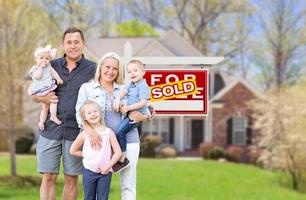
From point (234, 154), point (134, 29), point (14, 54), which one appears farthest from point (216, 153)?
point (134, 29)

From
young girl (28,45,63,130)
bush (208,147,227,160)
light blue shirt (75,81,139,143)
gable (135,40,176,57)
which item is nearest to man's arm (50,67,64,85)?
young girl (28,45,63,130)

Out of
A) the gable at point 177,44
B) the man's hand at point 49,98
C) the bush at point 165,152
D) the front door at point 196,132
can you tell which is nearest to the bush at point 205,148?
the bush at point 165,152

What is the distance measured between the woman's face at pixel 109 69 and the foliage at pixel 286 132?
50.3 feet

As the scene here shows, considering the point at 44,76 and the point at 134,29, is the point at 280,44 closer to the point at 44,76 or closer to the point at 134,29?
the point at 134,29

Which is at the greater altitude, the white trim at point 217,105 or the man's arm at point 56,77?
the white trim at point 217,105

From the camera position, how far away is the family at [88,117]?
559 centimetres

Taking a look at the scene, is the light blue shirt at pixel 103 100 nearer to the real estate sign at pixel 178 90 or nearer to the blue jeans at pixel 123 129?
the blue jeans at pixel 123 129

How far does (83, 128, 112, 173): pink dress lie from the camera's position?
5570 mm

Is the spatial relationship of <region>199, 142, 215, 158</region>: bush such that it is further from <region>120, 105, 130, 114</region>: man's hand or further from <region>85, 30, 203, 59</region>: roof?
<region>120, 105, 130, 114</region>: man's hand

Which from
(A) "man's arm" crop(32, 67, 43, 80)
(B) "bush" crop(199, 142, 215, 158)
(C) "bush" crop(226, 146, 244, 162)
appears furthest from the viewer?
(B) "bush" crop(199, 142, 215, 158)

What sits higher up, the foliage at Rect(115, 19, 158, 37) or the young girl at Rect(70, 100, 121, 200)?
the foliage at Rect(115, 19, 158, 37)

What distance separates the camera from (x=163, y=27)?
1758 inches

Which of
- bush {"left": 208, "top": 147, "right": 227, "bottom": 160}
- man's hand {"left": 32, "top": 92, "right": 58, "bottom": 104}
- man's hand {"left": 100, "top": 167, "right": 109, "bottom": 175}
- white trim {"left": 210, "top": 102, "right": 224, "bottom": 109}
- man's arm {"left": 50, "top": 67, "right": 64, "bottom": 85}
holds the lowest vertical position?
bush {"left": 208, "top": 147, "right": 227, "bottom": 160}

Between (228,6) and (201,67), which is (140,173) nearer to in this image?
(201,67)
